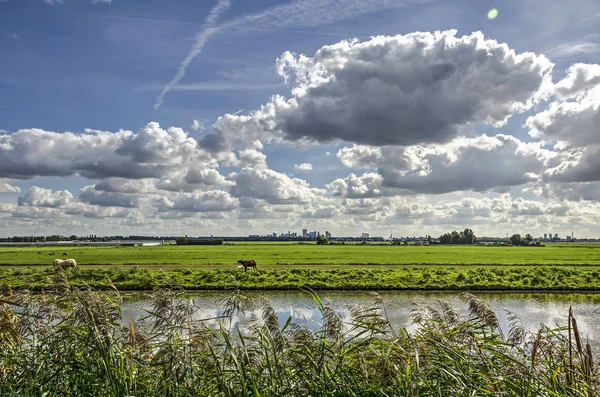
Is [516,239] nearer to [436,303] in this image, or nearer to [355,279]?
[355,279]

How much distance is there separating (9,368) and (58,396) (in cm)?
103

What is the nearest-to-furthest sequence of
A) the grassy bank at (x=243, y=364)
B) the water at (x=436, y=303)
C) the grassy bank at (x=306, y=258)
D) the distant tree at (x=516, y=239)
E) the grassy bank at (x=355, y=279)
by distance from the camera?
the grassy bank at (x=243, y=364) → the water at (x=436, y=303) → the grassy bank at (x=355, y=279) → the grassy bank at (x=306, y=258) → the distant tree at (x=516, y=239)

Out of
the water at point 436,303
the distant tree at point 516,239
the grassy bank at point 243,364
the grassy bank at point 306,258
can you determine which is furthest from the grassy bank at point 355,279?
the distant tree at point 516,239

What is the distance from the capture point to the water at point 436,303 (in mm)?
22906

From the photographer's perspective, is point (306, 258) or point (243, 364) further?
point (306, 258)

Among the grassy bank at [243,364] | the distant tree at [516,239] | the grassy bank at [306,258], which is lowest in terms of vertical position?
the grassy bank at [306,258]

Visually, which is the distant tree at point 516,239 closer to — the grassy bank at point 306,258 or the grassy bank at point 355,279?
the grassy bank at point 306,258

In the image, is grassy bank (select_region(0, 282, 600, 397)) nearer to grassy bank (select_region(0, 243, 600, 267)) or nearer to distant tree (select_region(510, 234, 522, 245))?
grassy bank (select_region(0, 243, 600, 267))

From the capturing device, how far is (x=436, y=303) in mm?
25781

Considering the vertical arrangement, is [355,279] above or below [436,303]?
below

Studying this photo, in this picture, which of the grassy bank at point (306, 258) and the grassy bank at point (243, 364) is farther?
the grassy bank at point (306, 258)

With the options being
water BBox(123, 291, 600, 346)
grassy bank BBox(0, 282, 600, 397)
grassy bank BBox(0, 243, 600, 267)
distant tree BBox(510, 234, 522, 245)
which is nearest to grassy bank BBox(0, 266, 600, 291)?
water BBox(123, 291, 600, 346)

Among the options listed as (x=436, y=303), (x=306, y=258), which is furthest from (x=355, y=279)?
(x=306, y=258)

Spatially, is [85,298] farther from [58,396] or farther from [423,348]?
[423,348]
